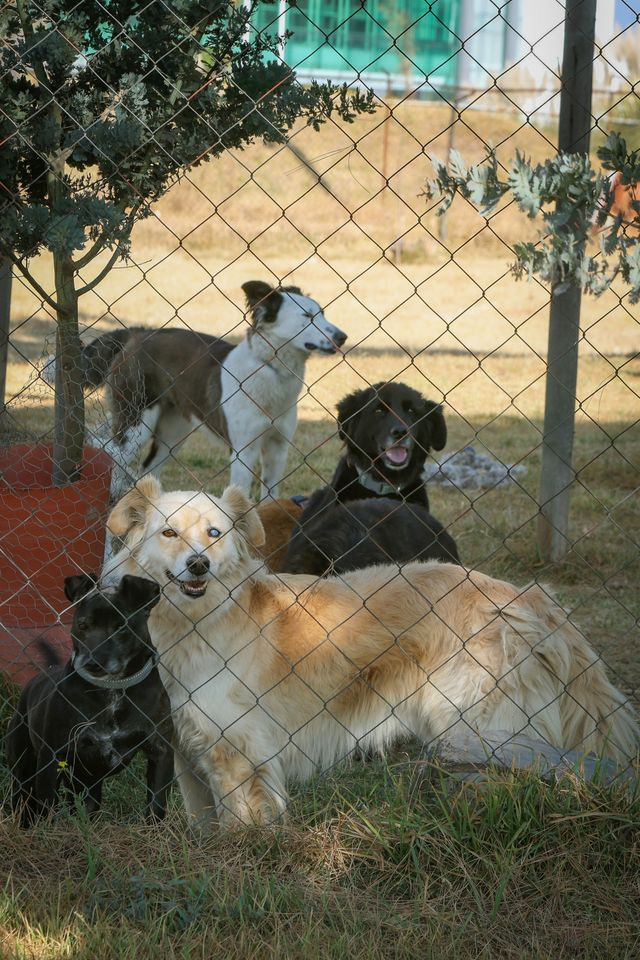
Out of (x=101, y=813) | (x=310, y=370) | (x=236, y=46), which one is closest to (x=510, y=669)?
(x=101, y=813)

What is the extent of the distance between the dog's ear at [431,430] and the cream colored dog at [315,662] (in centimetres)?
207

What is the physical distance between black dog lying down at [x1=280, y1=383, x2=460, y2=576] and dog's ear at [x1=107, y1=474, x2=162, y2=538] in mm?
1216

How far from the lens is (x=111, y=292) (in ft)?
53.5

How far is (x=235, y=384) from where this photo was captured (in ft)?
24.5

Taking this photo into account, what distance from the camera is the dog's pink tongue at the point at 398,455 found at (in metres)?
A: 5.35

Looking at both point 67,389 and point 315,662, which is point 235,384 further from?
point 315,662

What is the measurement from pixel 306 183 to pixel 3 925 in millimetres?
19968

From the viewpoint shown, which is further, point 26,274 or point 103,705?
point 26,274

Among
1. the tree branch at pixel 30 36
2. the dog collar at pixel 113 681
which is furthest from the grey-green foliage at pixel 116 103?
the dog collar at pixel 113 681

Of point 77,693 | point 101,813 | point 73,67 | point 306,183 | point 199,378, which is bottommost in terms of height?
point 101,813

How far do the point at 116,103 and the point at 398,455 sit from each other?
260 centimetres

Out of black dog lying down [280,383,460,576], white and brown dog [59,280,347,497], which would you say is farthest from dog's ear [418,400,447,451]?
white and brown dog [59,280,347,497]

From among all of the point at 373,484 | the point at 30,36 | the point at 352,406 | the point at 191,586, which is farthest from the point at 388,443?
the point at 30,36

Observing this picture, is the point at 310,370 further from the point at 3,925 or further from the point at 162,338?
the point at 3,925
